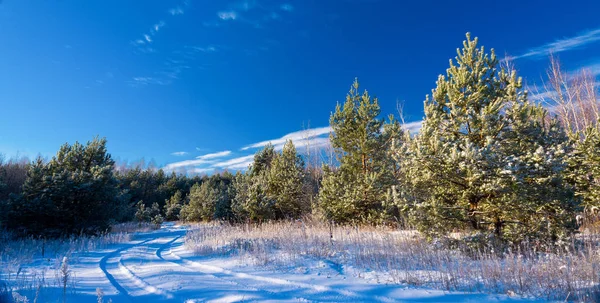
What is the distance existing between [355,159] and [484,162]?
878cm

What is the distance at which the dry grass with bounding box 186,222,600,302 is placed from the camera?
4102 mm

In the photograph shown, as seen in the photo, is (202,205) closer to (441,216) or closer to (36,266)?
(36,266)

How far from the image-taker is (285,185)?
68.4 feet

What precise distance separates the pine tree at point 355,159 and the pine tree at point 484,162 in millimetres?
5793

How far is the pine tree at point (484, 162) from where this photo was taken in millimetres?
6371

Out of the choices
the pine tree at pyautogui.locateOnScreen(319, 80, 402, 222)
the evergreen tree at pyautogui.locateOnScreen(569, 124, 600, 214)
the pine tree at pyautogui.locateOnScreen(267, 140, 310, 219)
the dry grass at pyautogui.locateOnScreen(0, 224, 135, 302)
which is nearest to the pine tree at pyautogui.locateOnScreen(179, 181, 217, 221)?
the pine tree at pyautogui.locateOnScreen(267, 140, 310, 219)

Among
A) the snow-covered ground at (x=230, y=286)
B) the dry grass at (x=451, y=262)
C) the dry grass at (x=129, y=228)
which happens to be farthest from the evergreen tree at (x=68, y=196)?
the dry grass at (x=451, y=262)

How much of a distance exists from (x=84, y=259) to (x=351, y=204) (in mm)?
10850

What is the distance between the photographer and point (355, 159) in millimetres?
14984

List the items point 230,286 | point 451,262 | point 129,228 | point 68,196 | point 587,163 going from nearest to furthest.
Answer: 1. point 230,286
2. point 451,262
3. point 587,163
4. point 68,196
5. point 129,228

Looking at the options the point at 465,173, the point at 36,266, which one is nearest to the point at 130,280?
the point at 36,266

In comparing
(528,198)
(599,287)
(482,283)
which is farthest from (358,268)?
(528,198)

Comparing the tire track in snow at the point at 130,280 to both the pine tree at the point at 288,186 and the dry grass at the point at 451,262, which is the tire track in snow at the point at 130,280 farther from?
the pine tree at the point at 288,186

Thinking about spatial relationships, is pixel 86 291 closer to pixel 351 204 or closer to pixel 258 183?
pixel 351 204
